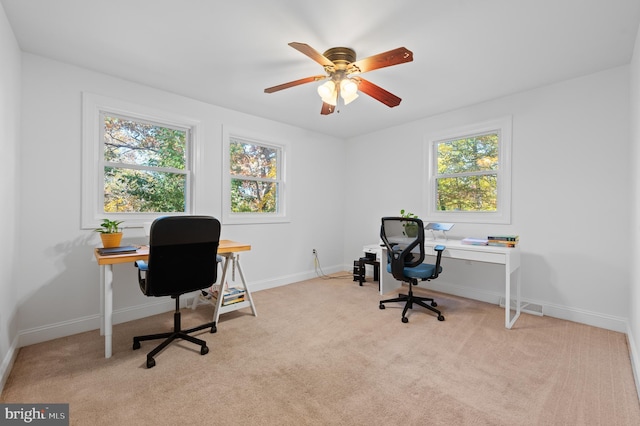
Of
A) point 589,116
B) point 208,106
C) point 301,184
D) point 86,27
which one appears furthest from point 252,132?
point 589,116

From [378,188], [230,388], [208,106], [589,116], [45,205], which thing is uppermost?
[208,106]

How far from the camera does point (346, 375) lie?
201 centimetres

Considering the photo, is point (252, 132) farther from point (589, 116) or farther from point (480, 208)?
point (589, 116)

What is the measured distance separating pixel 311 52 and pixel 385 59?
1.69 feet

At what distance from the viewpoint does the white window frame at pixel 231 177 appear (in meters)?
3.77

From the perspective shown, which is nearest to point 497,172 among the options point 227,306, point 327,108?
point 327,108

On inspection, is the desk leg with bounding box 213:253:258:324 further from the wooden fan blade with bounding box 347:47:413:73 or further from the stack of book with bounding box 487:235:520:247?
the stack of book with bounding box 487:235:520:247

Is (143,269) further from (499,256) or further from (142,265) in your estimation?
(499,256)

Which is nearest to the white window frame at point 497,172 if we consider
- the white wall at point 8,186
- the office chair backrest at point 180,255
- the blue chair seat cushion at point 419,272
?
the blue chair seat cushion at point 419,272

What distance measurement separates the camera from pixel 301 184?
4668 millimetres

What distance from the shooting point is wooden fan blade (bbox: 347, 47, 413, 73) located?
1908 mm

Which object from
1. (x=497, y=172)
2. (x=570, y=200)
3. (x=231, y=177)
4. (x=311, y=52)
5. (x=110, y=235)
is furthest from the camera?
(x=231, y=177)

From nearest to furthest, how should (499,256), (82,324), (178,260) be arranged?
(178,260) < (82,324) < (499,256)

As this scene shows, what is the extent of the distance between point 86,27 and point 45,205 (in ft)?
5.06
